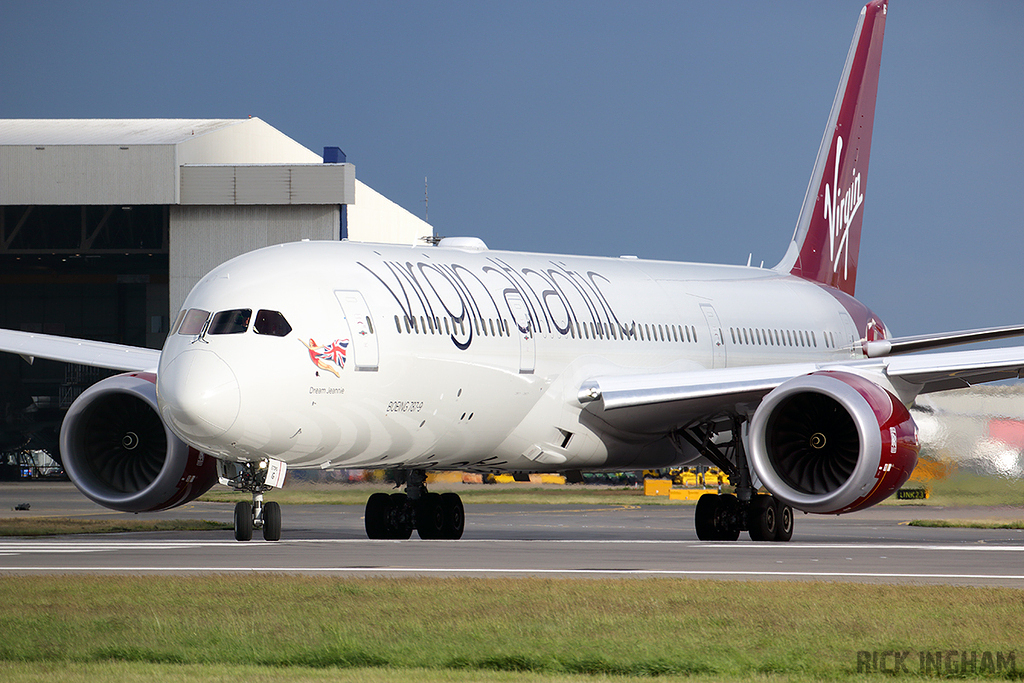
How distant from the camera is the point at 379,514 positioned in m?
20.0

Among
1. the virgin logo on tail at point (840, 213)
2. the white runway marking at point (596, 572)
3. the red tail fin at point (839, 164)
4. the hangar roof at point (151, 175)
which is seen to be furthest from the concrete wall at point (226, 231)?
the white runway marking at point (596, 572)

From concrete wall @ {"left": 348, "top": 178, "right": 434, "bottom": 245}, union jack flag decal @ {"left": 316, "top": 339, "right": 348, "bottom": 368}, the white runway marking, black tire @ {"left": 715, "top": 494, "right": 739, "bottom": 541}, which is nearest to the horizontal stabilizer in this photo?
black tire @ {"left": 715, "top": 494, "right": 739, "bottom": 541}

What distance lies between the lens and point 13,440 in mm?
55031

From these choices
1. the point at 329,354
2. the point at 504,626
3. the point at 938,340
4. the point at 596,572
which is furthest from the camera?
the point at 938,340

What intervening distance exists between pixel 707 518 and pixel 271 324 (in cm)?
737

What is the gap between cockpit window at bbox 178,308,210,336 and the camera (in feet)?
52.2

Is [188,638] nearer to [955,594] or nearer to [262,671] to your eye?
[262,671]

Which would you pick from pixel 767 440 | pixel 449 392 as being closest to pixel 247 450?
pixel 449 392

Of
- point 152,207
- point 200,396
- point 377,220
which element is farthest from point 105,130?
point 200,396

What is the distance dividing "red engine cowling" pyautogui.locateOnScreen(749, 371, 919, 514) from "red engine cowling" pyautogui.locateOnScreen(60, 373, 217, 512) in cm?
705

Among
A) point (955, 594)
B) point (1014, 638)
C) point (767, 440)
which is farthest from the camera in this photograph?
point (767, 440)

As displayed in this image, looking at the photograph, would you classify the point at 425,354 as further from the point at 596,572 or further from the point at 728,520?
the point at 728,520

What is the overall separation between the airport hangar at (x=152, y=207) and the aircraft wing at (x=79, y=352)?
19.9 metres

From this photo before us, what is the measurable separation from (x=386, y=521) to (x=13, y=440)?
39002 mm
